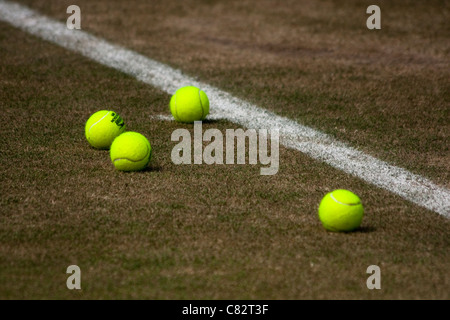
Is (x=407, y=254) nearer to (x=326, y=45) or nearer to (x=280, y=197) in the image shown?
(x=280, y=197)

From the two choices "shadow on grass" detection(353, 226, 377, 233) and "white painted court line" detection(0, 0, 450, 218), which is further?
"white painted court line" detection(0, 0, 450, 218)

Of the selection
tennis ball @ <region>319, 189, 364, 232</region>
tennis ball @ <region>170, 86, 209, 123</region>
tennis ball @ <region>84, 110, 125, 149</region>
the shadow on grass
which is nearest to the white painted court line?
tennis ball @ <region>170, 86, 209, 123</region>

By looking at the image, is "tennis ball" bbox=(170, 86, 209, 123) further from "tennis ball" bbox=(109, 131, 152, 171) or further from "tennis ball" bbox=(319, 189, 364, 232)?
"tennis ball" bbox=(319, 189, 364, 232)

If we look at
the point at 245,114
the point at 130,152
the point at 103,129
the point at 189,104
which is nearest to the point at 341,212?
the point at 130,152

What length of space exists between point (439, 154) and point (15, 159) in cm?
378

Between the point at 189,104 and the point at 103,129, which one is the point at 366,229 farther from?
the point at 189,104

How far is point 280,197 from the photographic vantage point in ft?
16.4

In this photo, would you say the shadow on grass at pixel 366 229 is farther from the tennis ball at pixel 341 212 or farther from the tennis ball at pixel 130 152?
the tennis ball at pixel 130 152

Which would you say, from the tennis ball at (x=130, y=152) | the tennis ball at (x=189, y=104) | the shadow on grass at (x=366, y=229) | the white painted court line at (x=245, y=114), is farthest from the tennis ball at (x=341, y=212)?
the tennis ball at (x=189, y=104)

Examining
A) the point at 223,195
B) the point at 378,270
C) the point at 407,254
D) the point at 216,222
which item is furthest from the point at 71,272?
the point at 407,254

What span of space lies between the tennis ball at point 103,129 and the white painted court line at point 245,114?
1.47 metres

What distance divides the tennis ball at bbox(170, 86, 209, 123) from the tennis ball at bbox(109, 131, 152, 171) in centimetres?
130

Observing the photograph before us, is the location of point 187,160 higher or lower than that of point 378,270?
higher

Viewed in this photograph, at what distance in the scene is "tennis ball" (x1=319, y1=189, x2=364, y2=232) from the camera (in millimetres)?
4285
